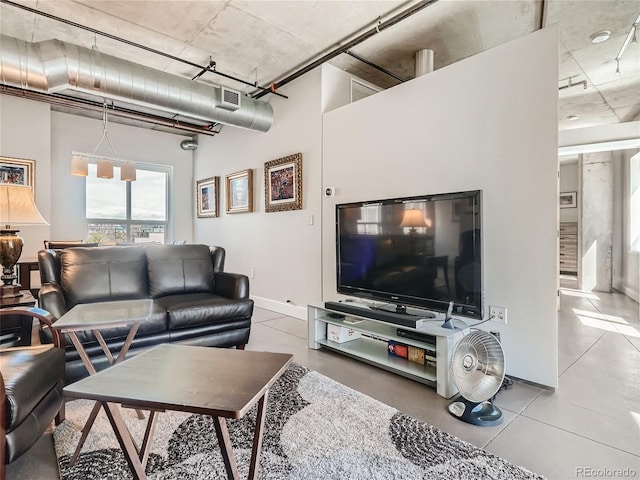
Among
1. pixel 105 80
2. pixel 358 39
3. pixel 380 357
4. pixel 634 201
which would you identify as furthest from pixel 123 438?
pixel 634 201

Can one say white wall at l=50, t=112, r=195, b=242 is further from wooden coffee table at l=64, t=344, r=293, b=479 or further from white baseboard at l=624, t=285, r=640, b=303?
white baseboard at l=624, t=285, r=640, b=303

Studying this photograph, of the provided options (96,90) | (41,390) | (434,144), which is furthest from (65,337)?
(434,144)

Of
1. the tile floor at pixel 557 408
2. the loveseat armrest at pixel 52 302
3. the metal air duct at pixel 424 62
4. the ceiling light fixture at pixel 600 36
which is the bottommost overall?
the tile floor at pixel 557 408

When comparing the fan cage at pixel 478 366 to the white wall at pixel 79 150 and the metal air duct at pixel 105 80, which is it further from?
the white wall at pixel 79 150

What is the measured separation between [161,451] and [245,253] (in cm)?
383

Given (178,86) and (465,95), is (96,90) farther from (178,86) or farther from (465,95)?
(465,95)

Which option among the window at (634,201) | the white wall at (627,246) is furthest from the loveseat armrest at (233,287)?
the window at (634,201)

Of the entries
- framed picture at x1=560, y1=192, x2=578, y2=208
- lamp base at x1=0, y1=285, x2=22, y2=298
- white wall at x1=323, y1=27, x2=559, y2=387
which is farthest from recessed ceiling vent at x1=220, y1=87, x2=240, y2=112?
framed picture at x1=560, y1=192, x2=578, y2=208

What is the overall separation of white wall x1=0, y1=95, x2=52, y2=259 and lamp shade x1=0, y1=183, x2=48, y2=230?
10.1 ft

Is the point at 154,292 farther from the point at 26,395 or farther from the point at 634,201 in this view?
the point at 634,201

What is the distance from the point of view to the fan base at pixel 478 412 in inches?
74.2

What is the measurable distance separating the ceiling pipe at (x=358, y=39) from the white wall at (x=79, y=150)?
10.2ft

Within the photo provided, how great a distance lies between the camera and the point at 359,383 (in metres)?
2.43

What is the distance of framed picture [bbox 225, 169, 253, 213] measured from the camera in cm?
512
